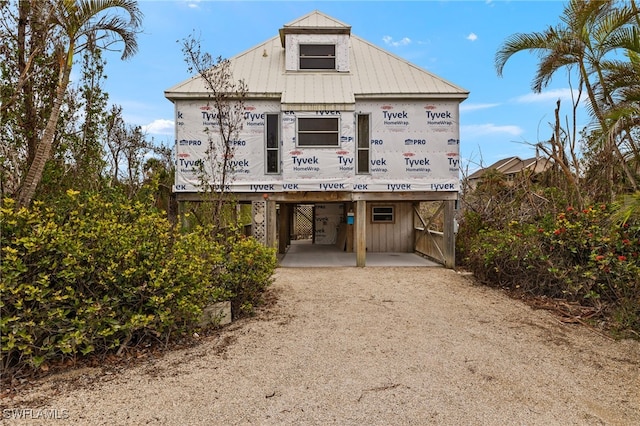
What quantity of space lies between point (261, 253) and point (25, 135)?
3957 mm

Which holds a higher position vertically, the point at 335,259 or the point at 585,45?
the point at 585,45

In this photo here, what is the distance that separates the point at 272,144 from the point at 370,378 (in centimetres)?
763

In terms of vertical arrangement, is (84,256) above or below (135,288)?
above

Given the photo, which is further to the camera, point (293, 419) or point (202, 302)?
point (202, 302)

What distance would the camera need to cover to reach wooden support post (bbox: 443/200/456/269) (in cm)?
990

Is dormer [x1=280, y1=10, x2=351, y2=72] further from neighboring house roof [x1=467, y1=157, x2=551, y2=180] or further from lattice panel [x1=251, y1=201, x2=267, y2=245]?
neighboring house roof [x1=467, y1=157, x2=551, y2=180]

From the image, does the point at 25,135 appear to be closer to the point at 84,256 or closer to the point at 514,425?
the point at 84,256

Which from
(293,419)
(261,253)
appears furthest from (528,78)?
(293,419)

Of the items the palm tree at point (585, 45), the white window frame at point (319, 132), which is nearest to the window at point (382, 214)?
the white window frame at point (319, 132)

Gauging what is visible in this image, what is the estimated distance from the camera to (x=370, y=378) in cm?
350

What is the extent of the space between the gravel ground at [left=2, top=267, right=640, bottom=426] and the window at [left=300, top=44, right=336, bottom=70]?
7.92 m

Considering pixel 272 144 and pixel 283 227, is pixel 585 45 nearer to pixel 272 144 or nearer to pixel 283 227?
pixel 272 144

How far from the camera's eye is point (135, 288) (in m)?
3.91

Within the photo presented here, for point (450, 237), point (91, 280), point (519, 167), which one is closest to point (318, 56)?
point (450, 237)
